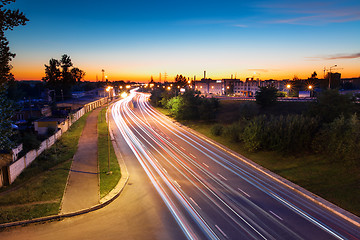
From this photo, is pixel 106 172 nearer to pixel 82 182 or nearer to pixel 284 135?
pixel 82 182

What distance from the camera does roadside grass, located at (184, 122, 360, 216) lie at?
14.3 m

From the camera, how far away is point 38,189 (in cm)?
1512

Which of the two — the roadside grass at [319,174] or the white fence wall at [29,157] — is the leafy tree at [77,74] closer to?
the white fence wall at [29,157]

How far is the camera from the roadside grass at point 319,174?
564 inches

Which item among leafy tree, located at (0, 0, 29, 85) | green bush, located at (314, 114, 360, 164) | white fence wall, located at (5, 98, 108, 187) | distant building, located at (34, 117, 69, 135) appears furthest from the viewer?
distant building, located at (34, 117, 69, 135)

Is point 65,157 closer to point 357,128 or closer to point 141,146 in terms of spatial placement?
point 141,146

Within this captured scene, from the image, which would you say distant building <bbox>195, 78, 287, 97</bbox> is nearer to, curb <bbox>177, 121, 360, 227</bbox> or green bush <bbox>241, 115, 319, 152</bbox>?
green bush <bbox>241, 115, 319, 152</bbox>

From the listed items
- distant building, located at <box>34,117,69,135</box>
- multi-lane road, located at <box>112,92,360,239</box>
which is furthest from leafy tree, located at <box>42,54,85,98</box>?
multi-lane road, located at <box>112,92,360,239</box>

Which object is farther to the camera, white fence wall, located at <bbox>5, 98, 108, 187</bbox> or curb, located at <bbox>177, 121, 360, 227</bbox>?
white fence wall, located at <bbox>5, 98, 108, 187</bbox>

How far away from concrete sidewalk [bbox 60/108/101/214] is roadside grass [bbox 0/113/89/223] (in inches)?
17.6

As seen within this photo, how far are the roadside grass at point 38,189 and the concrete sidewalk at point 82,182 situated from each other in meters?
0.45

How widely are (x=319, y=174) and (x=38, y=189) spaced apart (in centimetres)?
2060

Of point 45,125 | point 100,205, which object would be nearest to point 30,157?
point 100,205

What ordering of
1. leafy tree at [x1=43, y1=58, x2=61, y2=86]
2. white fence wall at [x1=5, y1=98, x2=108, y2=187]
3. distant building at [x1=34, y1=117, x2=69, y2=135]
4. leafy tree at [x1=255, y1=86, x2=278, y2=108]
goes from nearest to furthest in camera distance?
white fence wall at [x1=5, y1=98, x2=108, y2=187] < distant building at [x1=34, y1=117, x2=69, y2=135] < leafy tree at [x1=255, y1=86, x2=278, y2=108] < leafy tree at [x1=43, y1=58, x2=61, y2=86]
